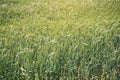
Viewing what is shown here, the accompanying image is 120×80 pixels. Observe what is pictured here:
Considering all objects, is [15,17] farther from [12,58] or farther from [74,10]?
[12,58]

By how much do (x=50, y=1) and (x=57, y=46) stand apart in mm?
5721

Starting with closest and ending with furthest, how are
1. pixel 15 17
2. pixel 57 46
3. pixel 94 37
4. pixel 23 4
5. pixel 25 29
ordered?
pixel 57 46, pixel 94 37, pixel 25 29, pixel 15 17, pixel 23 4

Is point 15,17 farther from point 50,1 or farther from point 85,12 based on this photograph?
point 50,1

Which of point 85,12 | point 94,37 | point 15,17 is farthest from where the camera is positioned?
point 85,12

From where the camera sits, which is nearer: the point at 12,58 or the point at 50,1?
the point at 12,58

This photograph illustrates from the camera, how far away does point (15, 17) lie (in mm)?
7902

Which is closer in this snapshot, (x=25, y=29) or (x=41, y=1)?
(x=25, y=29)

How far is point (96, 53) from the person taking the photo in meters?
5.21

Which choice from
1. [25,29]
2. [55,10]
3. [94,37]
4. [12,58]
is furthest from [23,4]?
[12,58]

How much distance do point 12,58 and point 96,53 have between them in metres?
1.53

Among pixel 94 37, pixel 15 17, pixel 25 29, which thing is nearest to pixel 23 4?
pixel 15 17

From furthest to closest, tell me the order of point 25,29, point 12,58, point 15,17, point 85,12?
1. point 85,12
2. point 15,17
3. point 25,29
4. point 12,58

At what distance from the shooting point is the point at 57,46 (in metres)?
5.21

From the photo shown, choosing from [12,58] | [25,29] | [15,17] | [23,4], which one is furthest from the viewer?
[23,4]
